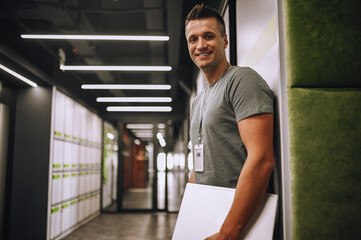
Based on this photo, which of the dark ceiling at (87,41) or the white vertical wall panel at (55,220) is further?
the white vertical wall panel at (55,220)

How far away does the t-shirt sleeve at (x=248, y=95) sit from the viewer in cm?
96

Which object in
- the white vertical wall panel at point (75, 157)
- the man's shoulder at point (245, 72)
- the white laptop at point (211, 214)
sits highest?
the man's shoulder at point (245, 72)

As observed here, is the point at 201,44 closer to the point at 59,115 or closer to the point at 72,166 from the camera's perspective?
the point at 59,115

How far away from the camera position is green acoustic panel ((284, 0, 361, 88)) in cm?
95

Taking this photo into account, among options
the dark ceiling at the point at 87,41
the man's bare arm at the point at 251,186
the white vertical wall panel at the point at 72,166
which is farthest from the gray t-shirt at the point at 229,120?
the white vertical wall panel at the point at 72,166

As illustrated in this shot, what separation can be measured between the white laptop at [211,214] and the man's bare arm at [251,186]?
0.05 metres

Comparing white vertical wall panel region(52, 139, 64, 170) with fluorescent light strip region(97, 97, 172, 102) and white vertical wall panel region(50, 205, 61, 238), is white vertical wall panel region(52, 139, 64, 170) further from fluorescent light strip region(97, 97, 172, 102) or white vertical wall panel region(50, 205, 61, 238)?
fluorescent light strip region(97, 97, 172, 102)

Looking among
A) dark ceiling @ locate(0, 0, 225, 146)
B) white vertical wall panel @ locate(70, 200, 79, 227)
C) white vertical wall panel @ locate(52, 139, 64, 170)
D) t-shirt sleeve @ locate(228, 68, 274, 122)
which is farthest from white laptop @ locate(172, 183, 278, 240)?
white vertical wall panel @ locate(70, 200, 79, 227)

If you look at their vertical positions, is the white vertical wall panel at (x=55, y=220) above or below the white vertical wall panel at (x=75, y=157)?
below

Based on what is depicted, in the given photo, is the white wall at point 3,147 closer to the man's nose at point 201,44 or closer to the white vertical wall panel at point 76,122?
the white vertical wall panel at point 76,122

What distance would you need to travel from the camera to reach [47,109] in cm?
470

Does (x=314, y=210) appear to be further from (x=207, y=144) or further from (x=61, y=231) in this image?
(x=61, y=231)

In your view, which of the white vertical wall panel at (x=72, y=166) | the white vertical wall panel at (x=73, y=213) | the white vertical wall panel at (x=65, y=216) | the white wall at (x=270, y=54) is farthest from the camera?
the white vertical wall panel at (x=73, y=213)

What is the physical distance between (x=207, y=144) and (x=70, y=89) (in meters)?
4.76
